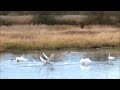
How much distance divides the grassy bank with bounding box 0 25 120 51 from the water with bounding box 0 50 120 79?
62 millimetres

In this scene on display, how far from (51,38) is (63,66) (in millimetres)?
295

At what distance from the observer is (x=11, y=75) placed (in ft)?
13.7

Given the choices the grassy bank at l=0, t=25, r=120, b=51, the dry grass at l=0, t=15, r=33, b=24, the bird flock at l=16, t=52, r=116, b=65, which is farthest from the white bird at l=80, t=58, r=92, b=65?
the dry grass at l=0, t=15, r=33, b=24

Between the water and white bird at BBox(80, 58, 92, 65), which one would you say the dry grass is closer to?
the water

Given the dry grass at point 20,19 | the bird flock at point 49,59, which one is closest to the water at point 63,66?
the bird flock at point 49,59

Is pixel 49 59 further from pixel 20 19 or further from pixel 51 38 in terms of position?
pixel 20 19

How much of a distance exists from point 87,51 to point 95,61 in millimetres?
121

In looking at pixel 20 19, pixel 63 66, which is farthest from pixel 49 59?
pixel 20 19

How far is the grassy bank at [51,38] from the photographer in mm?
4266

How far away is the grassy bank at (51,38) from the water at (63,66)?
2.4 inches

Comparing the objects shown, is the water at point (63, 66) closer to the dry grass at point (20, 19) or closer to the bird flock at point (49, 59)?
the bird flock at point (49, 59)
